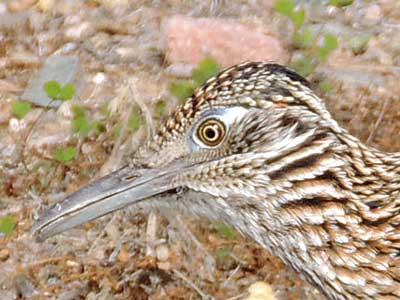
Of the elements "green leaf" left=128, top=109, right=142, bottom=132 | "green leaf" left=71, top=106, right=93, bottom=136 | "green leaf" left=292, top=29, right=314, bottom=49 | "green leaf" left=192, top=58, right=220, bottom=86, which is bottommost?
"green leaf" left=71, top=106, right=93, bottom=136

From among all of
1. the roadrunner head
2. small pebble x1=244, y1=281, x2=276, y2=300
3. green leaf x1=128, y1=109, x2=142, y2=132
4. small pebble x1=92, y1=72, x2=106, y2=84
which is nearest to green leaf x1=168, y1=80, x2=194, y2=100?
green leaf x1=128, y1=109, x2=142, y2=132

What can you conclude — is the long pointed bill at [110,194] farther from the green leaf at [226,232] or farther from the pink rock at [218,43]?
the pink rock at [218,43]

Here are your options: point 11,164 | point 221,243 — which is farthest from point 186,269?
point 11,164

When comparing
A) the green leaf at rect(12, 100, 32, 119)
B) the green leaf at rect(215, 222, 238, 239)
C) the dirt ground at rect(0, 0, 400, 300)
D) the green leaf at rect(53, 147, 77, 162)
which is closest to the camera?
the green leaf at rect(215, 222, 238, 239)

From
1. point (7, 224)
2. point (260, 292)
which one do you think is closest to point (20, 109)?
point (7, 224)

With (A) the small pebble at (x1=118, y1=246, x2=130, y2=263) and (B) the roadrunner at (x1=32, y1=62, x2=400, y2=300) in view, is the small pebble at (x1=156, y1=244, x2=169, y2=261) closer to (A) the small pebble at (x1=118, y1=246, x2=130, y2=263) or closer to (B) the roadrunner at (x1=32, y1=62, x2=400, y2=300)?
(A) the small pebble at (x1=118, y1=246, x2=130, y2=263)

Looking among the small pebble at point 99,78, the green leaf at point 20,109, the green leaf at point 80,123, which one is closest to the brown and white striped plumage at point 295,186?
the green leaf at point 80,123

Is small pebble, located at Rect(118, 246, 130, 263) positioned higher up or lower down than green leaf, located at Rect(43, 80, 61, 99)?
lower down
